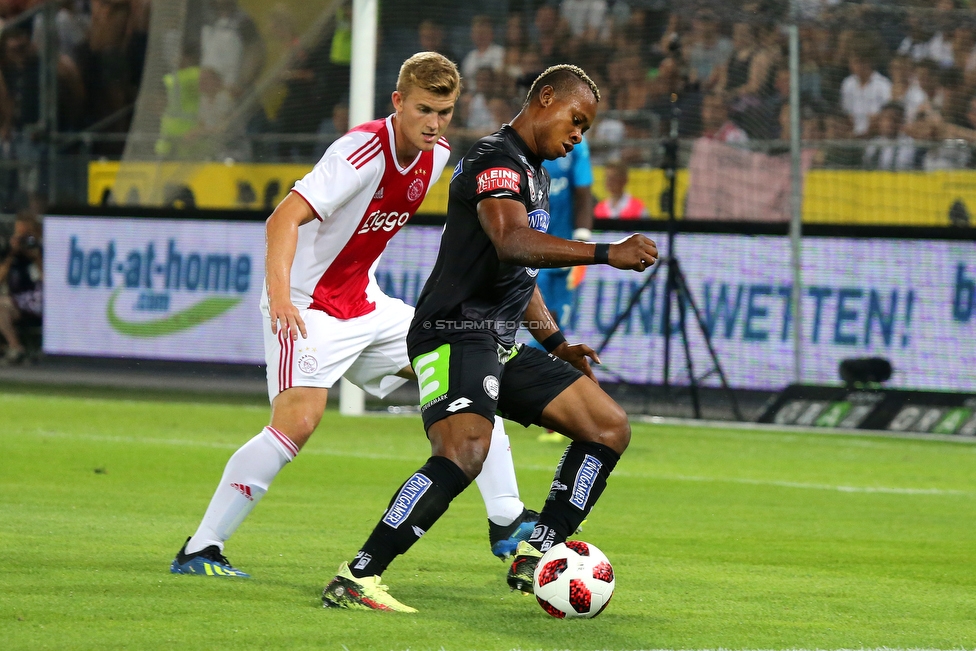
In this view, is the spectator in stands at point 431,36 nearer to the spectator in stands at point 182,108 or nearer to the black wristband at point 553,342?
the spectator in stands at point 182,108

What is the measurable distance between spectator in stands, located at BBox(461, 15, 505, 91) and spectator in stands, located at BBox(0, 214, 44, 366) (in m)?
5.17

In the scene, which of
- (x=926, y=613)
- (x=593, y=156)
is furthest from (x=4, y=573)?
(x=593, y=156)

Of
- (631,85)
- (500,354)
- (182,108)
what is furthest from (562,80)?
(182,108)

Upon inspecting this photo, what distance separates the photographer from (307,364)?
576 centimetres

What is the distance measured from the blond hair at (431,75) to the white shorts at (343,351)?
104cm

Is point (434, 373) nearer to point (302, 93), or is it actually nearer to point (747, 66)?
point (747, 66)

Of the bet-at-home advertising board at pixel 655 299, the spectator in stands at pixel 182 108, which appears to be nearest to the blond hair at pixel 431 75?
the bet-at-home advertising board at pixel 655 299

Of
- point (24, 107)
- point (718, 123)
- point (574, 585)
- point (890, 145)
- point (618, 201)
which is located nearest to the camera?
point (574, 585)

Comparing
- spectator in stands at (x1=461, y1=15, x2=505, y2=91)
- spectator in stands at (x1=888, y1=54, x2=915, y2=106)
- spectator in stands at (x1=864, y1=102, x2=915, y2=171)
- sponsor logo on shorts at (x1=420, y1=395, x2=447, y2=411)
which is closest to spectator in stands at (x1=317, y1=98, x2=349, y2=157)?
Answer: spectator in stands at (x1=461, y1=15, x2=505, y2=91)

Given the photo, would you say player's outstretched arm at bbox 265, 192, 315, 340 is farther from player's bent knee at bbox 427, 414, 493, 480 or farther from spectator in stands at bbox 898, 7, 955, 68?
spectator in stands at bbox 898, 7, 955, 68

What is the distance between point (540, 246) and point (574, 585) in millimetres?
1137

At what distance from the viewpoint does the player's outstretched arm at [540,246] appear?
4.71 m

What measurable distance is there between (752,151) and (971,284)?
10.3ft

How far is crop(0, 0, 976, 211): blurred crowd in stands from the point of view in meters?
15.6
